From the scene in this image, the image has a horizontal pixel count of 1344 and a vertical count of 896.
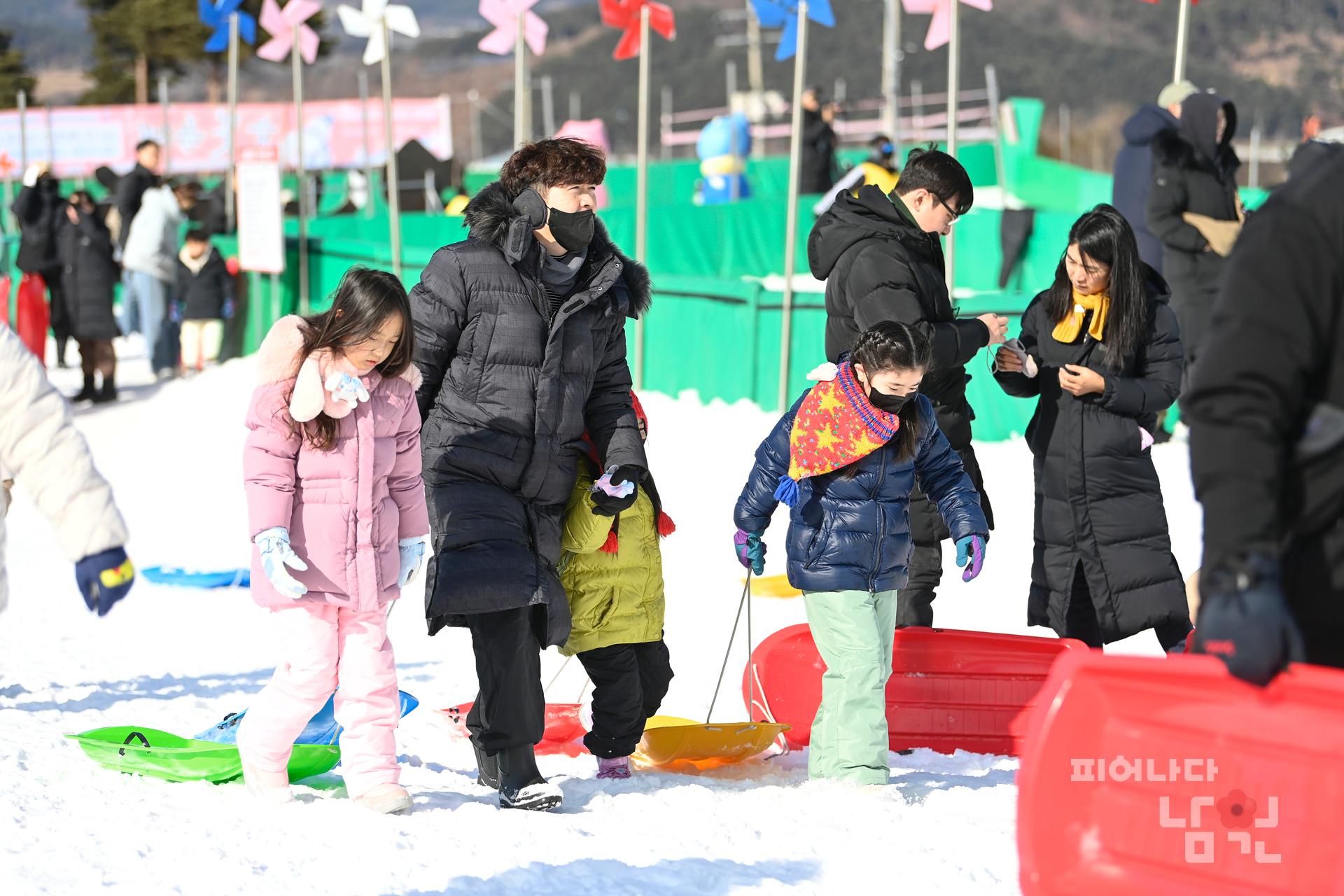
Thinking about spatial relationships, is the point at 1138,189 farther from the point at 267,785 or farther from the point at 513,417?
the point at 267,785

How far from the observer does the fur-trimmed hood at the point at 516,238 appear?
4.23 meters

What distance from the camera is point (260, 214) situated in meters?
15.2

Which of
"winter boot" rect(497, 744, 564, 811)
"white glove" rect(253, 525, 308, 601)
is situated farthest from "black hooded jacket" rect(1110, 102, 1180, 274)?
"white glove" rect(253, 525, 308, 601)

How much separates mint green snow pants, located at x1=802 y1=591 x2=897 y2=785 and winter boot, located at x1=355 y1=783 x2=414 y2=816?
1.14 metres

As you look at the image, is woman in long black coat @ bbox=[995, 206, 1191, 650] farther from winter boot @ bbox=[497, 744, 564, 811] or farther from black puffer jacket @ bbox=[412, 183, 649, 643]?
winter boot @ bbox=[497, 744, 564, 811]

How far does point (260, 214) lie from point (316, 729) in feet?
36.3

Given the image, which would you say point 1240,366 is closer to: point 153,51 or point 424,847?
point 424,847

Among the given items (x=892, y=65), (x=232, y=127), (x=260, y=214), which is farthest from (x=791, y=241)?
(x=892, y=65)

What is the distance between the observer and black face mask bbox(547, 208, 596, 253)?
4.30 meters

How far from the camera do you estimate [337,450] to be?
13.4 feet

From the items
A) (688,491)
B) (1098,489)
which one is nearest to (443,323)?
(1098,489)

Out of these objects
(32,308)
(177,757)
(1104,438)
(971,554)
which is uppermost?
(1104,438)

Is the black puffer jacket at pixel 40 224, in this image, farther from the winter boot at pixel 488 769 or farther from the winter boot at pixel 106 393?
the winter boot at pixel 488 769

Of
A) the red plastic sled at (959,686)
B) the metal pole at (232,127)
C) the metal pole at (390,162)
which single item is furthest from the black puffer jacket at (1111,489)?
the metal pole at (232,127)
